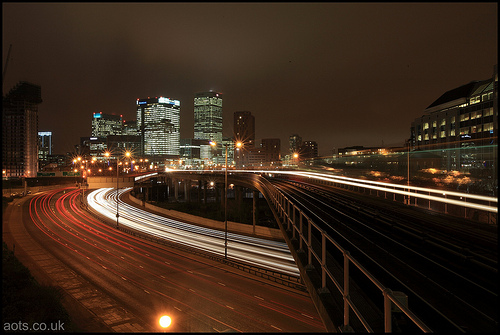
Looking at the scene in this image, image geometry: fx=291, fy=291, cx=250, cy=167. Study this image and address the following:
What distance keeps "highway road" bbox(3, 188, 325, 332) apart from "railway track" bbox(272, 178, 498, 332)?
5486 mm

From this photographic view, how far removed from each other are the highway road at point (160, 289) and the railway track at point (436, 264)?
5.49m

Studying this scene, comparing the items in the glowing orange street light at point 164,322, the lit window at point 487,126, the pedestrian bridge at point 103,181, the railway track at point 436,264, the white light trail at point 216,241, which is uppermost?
the lit window at point 487,126

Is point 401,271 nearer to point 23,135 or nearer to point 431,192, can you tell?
point 431,192

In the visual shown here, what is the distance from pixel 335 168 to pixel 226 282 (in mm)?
29870

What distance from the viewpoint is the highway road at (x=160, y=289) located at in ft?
43.5

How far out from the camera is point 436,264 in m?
6.96

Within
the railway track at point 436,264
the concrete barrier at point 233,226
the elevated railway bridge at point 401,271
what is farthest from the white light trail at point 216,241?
the railway track at point 436,264

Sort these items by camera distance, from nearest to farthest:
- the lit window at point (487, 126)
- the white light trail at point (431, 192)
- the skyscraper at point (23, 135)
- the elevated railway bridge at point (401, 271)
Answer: the elevated railway bridge at point (401, 271)
the white light trail at point (431, 192)
the lit window at point (487, 126)
the skyscraper at point (23, 135)

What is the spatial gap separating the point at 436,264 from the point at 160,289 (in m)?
14.2

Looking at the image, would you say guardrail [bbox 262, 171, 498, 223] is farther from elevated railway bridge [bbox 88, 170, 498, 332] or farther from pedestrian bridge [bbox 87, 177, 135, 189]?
pedestrian bridge [bbox 87, 177, 135, 189]

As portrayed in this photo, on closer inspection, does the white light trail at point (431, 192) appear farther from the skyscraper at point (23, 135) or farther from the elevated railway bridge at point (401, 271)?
the skyscraper at point (23, 135)

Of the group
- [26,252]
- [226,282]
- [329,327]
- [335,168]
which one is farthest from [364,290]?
[335,168]

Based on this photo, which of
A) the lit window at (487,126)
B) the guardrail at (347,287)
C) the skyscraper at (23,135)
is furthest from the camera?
the skyscraper at (23,135)

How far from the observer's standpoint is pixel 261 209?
2117 inches
